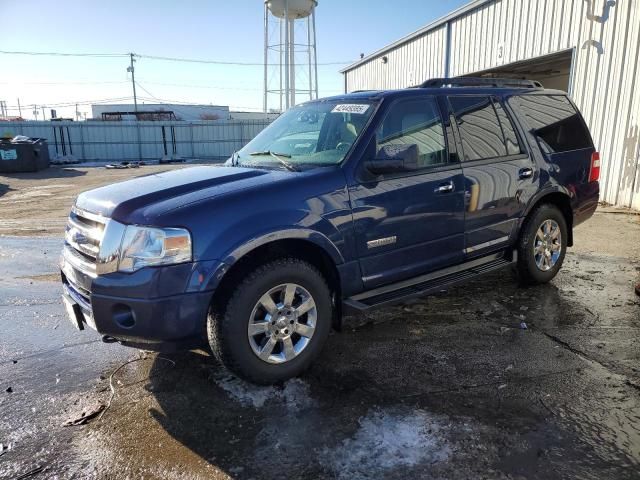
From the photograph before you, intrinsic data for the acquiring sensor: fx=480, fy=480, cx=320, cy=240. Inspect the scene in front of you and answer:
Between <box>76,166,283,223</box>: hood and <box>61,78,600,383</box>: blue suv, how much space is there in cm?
1

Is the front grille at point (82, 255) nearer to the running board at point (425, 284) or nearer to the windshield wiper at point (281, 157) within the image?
the windshield wiper at point (281, 157)

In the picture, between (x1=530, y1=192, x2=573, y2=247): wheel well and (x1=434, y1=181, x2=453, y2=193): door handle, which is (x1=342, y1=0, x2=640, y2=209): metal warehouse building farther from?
(x1=434, y1=181, x2=453, y2=193): door handle

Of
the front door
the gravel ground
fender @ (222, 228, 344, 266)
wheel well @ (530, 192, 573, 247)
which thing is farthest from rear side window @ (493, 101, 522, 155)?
fender @ (222, 228, 344, 266)

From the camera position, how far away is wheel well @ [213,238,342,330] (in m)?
3.00

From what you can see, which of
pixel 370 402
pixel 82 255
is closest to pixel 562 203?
pixel 370 402

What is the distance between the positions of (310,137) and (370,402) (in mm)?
2153

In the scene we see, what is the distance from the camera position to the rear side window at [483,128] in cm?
423

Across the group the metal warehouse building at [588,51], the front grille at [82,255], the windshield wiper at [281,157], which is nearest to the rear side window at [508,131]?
the windshield wiper at [281,157]

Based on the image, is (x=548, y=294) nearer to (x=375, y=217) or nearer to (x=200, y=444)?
(x=375, y=217)

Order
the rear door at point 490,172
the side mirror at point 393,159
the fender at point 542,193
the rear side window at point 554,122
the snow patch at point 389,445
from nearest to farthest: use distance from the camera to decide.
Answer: the snow patch at point 389,445 → the side mirror at point 393,159 → the rear door at point 490,172 → the fender at point 542,193 → the rear side window at point 554,122

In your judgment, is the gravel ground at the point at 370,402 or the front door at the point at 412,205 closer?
the gravel ground at the point at 370,402

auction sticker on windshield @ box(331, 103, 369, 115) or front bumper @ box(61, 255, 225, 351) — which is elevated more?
auction sticker on windshield @ box(331, 103, 369, 115)

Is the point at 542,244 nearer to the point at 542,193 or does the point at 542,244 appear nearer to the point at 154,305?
the point at 542,193

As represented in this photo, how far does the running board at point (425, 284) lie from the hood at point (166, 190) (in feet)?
3.69
